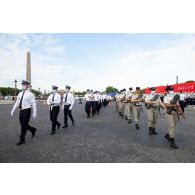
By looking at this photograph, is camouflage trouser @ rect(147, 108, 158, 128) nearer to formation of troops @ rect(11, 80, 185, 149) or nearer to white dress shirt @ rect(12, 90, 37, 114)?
formation of troops @ rect(11, 80, 185, 149)

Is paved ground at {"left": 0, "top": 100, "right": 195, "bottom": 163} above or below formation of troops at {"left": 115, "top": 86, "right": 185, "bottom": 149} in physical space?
below

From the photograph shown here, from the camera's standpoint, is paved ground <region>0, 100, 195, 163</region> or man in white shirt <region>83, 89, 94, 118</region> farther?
man in white shirt <region>83, 89, 94, 118</region>

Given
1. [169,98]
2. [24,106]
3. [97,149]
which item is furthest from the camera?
[24,106]

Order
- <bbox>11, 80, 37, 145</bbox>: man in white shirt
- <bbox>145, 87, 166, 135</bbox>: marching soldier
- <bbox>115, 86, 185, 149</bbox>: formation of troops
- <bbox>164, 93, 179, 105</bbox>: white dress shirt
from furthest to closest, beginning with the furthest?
1. <bbox>145, 87, 166, 135</bbox>: marching soldier
2. <bbox>11, 80, 37, 145</bbox>: man in white shirt
3. <bbox>164, 93, 179, 105</bbox>: white dress shirt
4. <bbox>115, 86, 185, 149</bbox>: formation of troops

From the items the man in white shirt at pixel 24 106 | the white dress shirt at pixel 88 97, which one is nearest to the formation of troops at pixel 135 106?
the man in white shirt at pixel 24 106

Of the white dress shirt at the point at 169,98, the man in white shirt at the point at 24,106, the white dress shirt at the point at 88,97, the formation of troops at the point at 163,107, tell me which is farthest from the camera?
the white dress shirt at the point at 88,97

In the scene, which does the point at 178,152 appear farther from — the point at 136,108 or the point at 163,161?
the point at 136,108

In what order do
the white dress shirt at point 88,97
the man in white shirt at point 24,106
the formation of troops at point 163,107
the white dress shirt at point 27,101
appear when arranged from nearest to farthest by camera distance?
the formation of troops at point 163,107 < the man in white shirt at point 24,106 < the white dress shirt at point 27,101 < the white dress shirt at point 88,97

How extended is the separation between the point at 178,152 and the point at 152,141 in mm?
1451

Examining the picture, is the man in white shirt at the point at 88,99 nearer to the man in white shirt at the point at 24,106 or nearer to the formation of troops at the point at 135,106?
the formation of troops at the point at 135,106

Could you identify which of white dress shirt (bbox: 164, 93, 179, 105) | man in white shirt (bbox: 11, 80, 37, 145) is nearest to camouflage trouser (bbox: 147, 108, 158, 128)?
white dress shirt (bbox: 164, 93, 179, 105)

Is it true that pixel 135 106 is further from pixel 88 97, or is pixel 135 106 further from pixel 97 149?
pixel 88 97

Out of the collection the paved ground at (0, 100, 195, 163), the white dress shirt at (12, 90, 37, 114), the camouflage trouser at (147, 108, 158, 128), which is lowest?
the paved ground at (0, 100, 195, 163)

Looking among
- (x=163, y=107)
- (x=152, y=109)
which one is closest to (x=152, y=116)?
(x=152, y=109)
